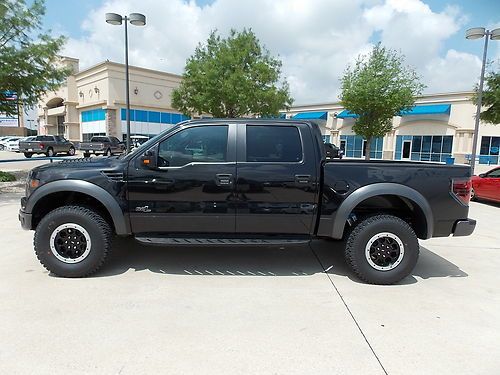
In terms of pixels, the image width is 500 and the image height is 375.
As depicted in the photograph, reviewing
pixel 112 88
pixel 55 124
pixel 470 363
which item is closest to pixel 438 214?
pixel 470 363

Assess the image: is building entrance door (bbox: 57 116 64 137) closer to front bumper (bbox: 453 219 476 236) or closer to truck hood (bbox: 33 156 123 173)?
truck hood (bbox: 33 156 123 173)

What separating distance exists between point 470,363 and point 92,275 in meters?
3.95

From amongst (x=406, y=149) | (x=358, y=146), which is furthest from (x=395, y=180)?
(x=358, y=146)

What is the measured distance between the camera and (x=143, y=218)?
4109 millimetres

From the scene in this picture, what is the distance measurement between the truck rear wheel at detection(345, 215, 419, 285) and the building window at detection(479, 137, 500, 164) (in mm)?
29542

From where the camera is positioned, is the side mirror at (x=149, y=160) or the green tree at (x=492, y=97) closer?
the side mirror at (x=149, y=160)

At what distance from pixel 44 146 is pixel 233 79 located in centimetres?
1627

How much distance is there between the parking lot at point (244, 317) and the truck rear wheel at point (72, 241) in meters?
0.17

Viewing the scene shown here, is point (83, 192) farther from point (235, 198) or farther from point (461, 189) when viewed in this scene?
point (461, 189)

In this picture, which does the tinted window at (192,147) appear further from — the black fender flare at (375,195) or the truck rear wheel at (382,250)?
the truck rear wheel at (382,250)

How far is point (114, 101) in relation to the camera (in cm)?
3625

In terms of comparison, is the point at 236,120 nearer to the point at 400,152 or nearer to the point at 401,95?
the point at 401,95

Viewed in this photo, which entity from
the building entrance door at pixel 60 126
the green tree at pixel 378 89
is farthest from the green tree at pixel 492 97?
the building entrance door at pixel 60 126

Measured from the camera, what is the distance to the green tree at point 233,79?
18734 millimetres
